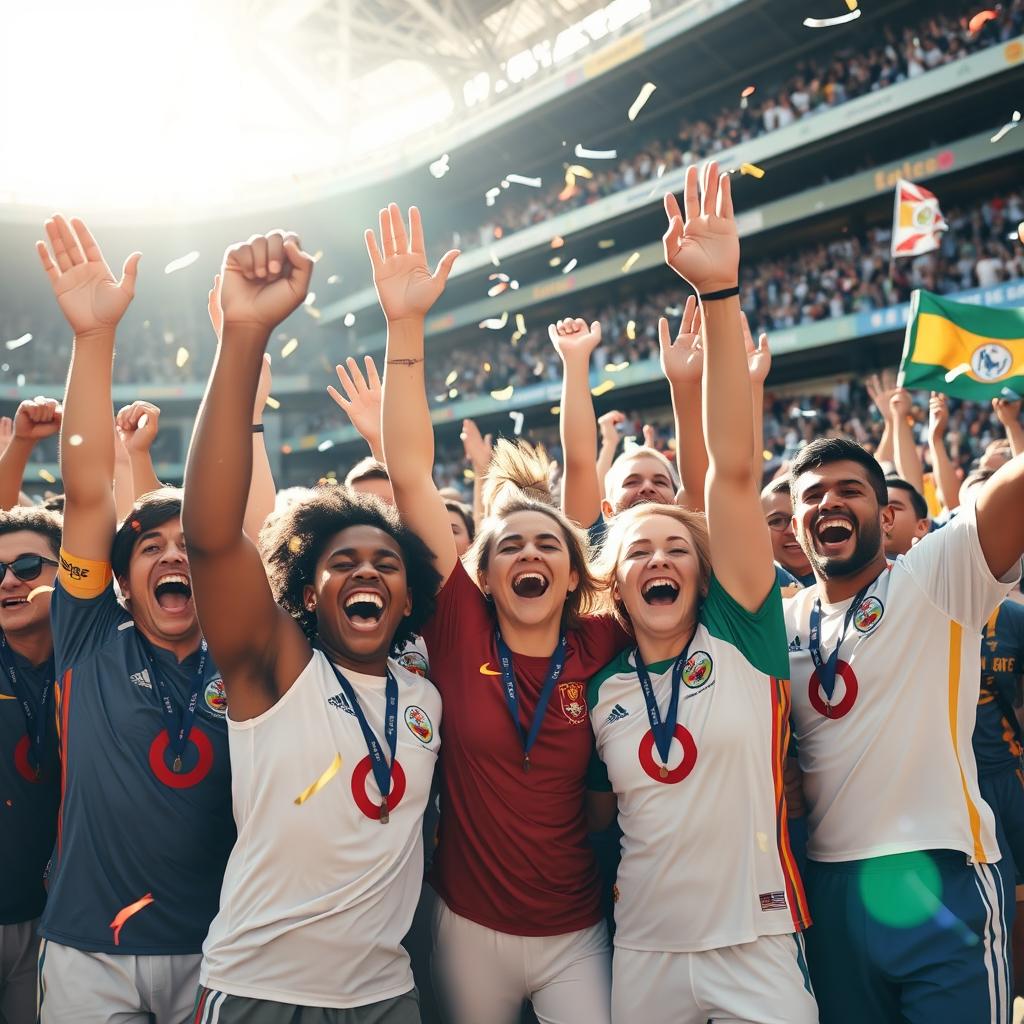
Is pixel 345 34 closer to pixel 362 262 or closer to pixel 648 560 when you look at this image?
pixel 362 262

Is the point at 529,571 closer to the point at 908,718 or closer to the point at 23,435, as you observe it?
the point at 908,718

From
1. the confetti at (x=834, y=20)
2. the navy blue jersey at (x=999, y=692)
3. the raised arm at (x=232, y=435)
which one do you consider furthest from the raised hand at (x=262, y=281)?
the confetti at (x=834, y=20)

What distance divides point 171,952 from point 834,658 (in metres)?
2.10

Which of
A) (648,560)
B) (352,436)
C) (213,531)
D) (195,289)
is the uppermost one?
(195,289)

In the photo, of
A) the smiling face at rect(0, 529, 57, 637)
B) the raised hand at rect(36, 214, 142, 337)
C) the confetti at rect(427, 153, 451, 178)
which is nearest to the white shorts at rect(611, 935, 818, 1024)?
the smiling face at rect(0, 529, 57, 637)

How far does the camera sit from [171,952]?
2506 millimetres

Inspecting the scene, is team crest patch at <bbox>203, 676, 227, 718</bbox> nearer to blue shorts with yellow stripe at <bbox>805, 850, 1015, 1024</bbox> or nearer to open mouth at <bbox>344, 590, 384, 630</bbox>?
open mouth at <bbox>344, 590, 384, 630</bbox>

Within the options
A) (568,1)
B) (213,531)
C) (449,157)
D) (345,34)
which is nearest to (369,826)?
(213,531)

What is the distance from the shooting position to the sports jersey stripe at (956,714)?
8.73ft

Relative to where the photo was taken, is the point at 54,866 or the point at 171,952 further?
the point at 54,866

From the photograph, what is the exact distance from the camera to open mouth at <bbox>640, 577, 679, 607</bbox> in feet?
9.12

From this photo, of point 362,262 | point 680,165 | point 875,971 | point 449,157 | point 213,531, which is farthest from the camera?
point 362,262

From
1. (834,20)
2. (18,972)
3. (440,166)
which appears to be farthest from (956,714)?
(440,166)

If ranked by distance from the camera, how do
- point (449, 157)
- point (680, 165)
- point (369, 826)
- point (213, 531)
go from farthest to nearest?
point (449, 157), point (680, 165), point (369, 826), point (213, 531)
